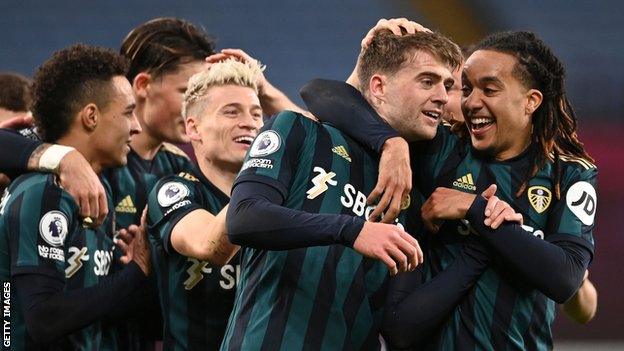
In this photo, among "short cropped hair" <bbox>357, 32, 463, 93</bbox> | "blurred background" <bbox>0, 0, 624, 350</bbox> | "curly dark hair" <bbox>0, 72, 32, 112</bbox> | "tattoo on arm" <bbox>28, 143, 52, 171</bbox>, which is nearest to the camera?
"short cropped hair" <bbox>357, 32, 463, 93</bbox>

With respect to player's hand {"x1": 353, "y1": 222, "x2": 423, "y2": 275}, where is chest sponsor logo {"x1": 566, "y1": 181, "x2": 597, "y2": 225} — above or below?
above

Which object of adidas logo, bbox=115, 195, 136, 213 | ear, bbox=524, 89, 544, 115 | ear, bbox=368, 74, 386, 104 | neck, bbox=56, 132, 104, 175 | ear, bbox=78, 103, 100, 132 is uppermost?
ear, bbox=524, 89, 544, 115

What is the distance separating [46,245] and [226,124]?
81 centimetres

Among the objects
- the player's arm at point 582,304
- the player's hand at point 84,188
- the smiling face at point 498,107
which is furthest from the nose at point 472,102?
the player's hand at point 84,188

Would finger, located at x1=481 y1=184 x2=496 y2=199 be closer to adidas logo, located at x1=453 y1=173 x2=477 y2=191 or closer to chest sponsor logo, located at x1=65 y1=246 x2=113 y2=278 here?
adidas logo, located at x1=453 y1=173 x2=477 y2=191

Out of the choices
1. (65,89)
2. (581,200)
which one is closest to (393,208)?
(581,200)

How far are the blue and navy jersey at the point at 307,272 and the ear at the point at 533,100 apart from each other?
0.64 m

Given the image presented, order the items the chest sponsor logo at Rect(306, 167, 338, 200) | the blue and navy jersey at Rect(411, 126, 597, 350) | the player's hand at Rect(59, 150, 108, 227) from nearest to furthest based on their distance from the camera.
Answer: the chest sponsor logo at Rect(306, 167, 338, 200), the blue and navy jersey at Rect(411, 126, 597, 350), the player's hand at Rect(59, 150, 108, 227)

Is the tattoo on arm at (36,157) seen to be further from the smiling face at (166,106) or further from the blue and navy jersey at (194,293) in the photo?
the smiling face at (166,106)

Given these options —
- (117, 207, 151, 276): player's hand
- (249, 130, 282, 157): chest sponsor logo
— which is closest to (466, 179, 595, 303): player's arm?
(249, 130, 282, 157): chest sponsor logo

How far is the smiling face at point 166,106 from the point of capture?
188 inches

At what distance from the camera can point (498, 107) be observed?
351 centimetres

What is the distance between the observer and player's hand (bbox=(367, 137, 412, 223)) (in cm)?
322

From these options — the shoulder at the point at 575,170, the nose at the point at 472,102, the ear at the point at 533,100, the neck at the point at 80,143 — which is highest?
the ear at the point at 533,100
